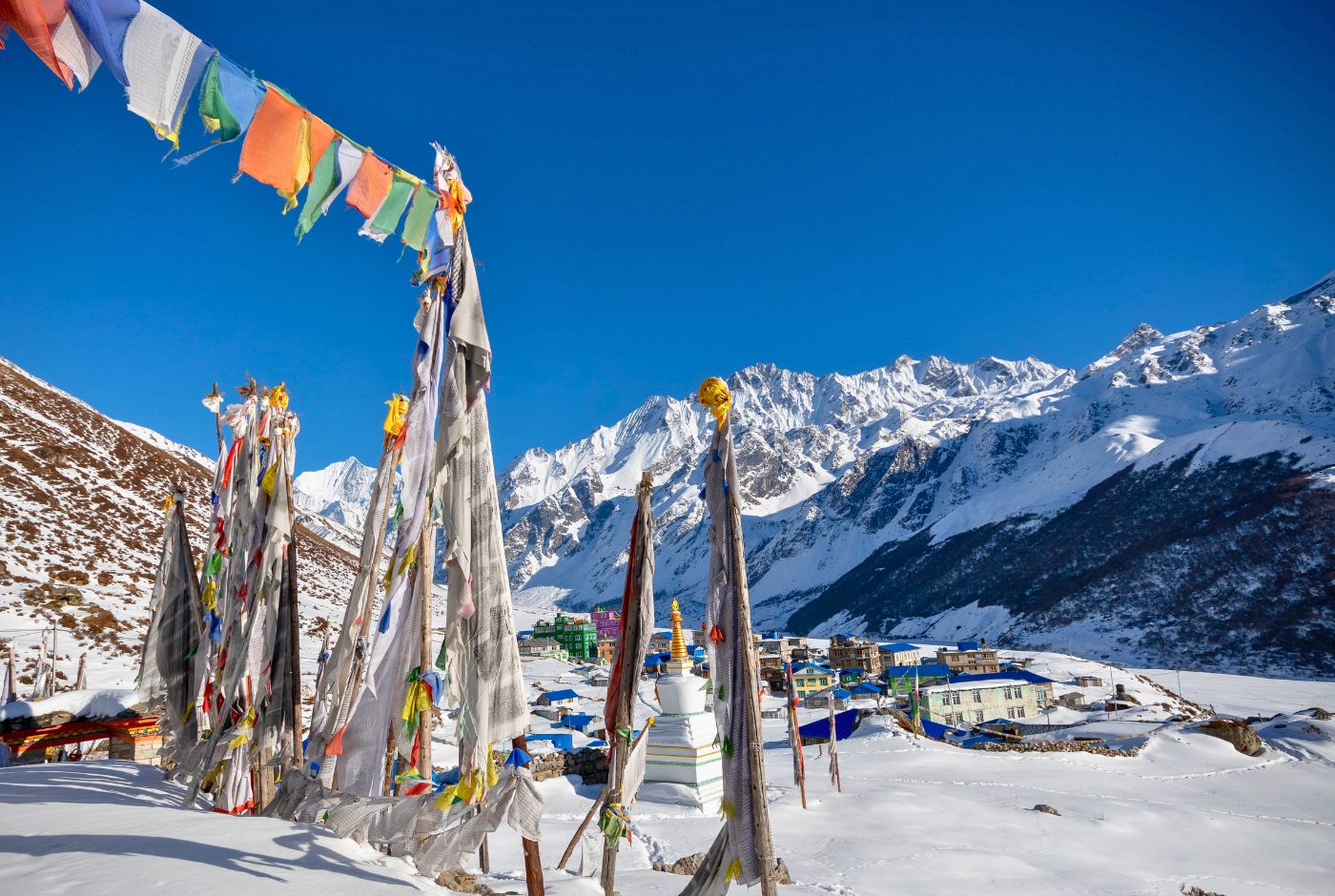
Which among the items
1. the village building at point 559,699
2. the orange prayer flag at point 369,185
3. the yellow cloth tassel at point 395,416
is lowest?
the village building at point 559,699

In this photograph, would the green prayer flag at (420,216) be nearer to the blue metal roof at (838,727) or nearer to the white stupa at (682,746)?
the white stupa at (682,746)

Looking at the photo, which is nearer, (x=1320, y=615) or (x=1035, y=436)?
(x=1320, y=615)

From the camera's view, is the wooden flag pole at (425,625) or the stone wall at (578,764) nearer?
the wooden flag pole at (425,625)

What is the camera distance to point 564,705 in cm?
3869

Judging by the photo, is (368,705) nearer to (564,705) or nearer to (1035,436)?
(564,705)

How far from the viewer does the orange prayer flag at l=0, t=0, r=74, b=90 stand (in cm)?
371

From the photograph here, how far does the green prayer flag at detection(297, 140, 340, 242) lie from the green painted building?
3221 inches

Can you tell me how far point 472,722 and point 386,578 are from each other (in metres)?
1.27

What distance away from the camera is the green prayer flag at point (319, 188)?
215 inches

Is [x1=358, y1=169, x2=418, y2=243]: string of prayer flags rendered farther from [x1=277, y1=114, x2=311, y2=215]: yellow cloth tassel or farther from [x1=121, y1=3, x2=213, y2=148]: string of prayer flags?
[x1=121, y1=3, x2=213, y2=148]: string of prayer flags

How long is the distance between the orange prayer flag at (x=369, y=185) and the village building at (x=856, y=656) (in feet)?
209

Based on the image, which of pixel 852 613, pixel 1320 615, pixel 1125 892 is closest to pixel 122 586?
pixel 1125 892

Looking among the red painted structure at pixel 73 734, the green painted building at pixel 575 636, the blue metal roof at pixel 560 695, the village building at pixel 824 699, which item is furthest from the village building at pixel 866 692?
the green painted building at pixel 575 636

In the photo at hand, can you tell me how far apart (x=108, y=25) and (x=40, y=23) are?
351mm
